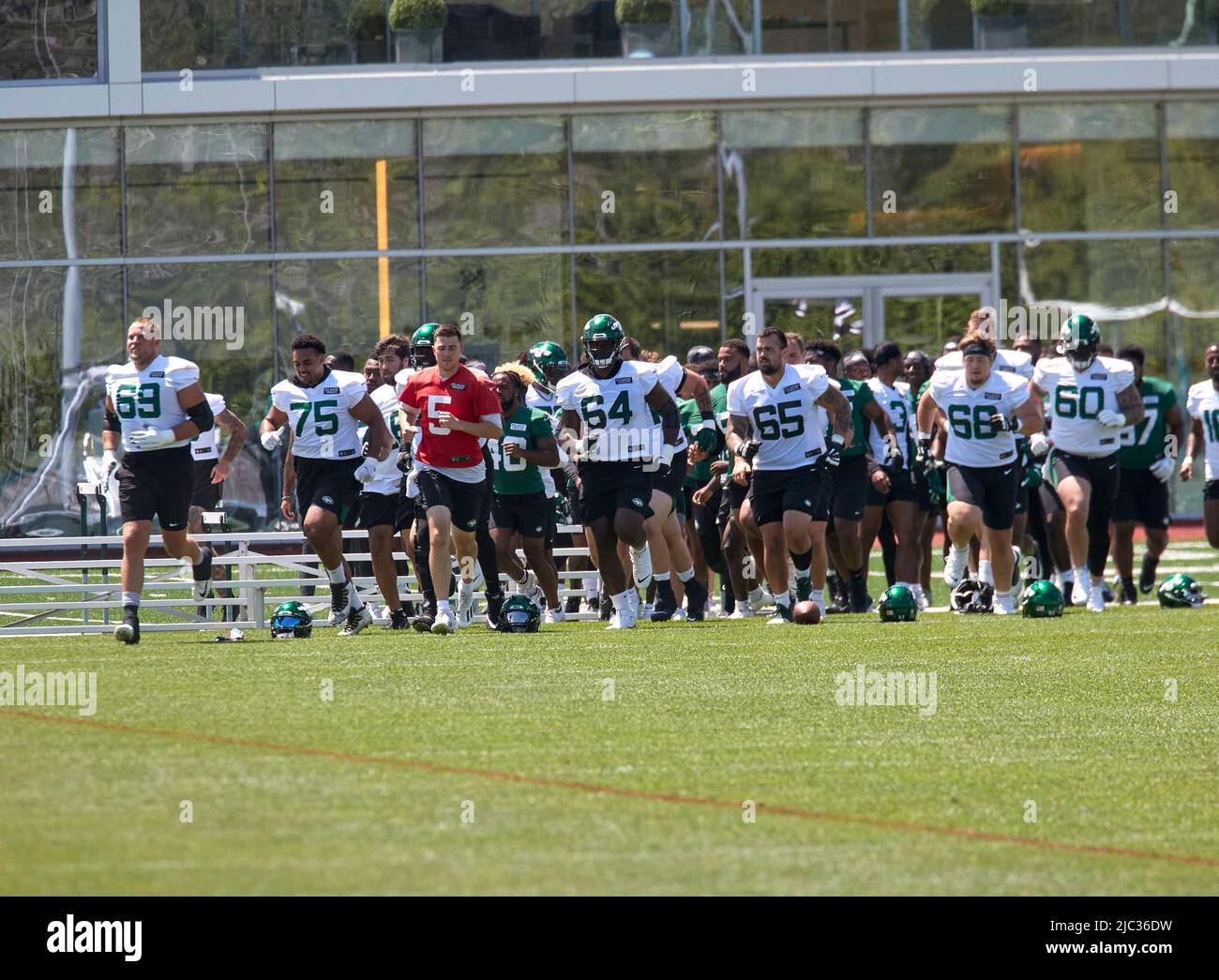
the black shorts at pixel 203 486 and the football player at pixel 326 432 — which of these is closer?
the football player at pixel 326 432

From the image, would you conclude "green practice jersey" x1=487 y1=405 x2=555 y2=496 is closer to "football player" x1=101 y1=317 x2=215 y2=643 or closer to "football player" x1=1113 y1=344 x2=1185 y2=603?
"football player" x1=101 y1=317 x2=215 y2=643

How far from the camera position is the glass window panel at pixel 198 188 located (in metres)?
26.8

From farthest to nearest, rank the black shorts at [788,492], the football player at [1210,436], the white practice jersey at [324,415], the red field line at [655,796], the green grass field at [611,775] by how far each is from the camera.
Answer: the football player at [1210,436]
the black shorts at [788,492]
the white practice jersey at [324,415]
the red field line at [655,796]
the green grass field at [611,775]

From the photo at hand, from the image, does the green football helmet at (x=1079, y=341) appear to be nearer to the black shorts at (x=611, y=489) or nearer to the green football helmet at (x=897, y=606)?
the green football helmet at (x=897, y=606)

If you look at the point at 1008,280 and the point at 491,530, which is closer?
the point at 491,530

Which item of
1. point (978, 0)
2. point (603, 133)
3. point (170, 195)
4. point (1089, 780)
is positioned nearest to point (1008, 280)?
point (978, 0)

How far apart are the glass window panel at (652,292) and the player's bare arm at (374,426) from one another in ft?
41.6

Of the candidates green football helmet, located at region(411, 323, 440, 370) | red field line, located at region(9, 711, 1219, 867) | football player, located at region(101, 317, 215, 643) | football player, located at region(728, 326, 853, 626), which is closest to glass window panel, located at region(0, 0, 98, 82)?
green football helmet, located at region(411, 323, 440, 370)

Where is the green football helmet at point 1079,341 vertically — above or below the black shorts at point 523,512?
above

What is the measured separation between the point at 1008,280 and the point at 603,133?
223 inches

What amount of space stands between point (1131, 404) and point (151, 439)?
7666mm

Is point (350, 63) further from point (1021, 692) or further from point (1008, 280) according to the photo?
point (1021, 692)

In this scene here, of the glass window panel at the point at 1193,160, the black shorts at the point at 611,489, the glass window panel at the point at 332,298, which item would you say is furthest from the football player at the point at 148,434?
the glass window panel at the point at 1193,160
